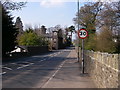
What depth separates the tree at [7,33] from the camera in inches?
1527

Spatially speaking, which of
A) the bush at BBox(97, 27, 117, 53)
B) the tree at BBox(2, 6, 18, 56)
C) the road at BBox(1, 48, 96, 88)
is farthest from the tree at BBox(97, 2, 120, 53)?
the tree at BBox(2, 6, 18, 56)

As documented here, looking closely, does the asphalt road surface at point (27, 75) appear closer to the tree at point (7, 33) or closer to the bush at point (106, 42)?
the bush at point (106, 42)

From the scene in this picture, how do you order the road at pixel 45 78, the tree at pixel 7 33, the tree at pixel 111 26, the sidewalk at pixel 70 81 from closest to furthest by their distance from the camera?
1. the sidewalk at pixel 70 81
2. the road at pixel 45 78
3. the tree at pixel 111 26
4. the tree at pixel 7 33

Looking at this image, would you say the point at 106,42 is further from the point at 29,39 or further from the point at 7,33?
the point at 29,39

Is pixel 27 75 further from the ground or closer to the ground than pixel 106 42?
closer to the ground

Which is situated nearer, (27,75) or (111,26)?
(27,75)

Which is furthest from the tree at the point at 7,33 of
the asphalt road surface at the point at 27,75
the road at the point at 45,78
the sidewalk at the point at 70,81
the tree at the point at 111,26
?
the sidewalk at the point at 70,81

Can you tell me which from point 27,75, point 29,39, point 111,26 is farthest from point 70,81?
point 29,39

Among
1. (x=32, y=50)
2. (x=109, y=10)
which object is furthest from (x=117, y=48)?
Result: (x=32, y=50)

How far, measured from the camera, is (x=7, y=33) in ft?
130

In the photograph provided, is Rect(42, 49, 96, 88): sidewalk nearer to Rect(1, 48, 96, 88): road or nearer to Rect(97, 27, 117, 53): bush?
Rect(1, 48, 96, 88): road

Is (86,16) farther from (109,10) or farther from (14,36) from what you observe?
(109,10)

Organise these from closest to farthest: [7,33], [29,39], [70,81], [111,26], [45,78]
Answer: [70,81]
[45,78]
[111,26]
[7,33]
[29,39]

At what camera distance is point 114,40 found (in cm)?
2861
